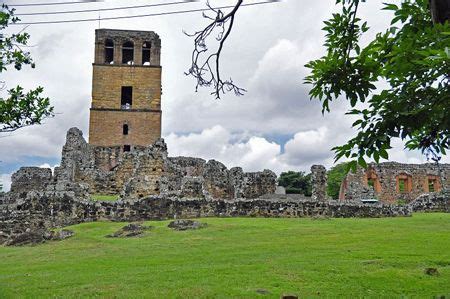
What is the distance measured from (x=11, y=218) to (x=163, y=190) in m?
7.45

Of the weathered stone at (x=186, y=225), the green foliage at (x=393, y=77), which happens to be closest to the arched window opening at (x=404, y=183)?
the weathered stone at (x=186, y=225)

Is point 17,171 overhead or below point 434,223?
overhead

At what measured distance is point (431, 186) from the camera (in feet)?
146

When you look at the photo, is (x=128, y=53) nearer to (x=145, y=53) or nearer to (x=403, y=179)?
(x=145, y=53)

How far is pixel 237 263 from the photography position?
9930 mm

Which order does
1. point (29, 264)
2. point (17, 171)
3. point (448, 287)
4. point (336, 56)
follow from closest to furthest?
point (336, 56) → point (448, 287) → point (29, 264) → point (17, 171)

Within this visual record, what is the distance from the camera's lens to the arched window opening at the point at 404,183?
43.1 meters

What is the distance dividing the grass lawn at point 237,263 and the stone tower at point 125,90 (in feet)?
101

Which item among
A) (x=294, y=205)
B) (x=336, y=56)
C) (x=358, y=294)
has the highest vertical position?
(x=336, y=56)

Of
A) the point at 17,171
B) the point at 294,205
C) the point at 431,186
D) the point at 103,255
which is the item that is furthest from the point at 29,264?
→ the point at 431,186

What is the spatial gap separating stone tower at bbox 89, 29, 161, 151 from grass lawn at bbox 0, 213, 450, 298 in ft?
101

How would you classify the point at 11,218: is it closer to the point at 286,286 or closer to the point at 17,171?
the point at 286,286

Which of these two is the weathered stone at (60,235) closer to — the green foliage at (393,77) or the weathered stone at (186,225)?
the weathered stone at (186,225)

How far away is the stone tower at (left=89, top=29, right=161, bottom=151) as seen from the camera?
45.5 metres
